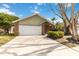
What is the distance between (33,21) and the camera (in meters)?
26.8

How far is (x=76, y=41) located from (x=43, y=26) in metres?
11.0

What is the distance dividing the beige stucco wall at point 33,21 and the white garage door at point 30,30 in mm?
745

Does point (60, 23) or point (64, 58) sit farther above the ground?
point (60, 23)

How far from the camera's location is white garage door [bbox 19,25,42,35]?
961 inches

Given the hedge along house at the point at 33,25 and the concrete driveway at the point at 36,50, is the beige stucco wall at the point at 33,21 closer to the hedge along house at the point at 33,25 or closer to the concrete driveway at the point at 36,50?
the hedge along house at the point at 33,25

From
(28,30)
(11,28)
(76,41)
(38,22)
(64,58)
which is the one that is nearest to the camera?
(64,58)

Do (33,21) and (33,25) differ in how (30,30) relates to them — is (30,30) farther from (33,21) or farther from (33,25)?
(33,21)

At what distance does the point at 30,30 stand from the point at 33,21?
7.21ft

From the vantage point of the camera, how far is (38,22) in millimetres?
26781

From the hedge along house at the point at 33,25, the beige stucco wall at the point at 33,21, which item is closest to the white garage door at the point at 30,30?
the hedge along house at the point at 33,25

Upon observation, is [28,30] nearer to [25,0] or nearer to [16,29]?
[16,29]

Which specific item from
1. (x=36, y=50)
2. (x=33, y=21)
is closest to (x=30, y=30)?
(x=33, y=21)

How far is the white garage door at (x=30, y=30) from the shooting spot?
2442 cm

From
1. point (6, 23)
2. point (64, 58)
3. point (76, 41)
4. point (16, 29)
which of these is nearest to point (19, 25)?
point (16, 29)
